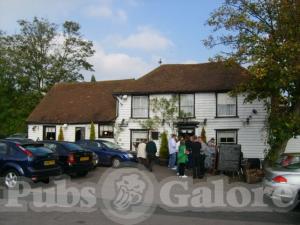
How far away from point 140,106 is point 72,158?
12.1 meters

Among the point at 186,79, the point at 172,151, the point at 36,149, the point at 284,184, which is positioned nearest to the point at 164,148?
the point at 186,79

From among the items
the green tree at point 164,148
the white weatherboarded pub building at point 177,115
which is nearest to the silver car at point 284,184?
the white weatherboarded pub building at point 177,115

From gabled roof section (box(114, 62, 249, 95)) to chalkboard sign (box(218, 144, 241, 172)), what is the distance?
8.44 meters

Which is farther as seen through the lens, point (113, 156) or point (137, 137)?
point (137, 137)

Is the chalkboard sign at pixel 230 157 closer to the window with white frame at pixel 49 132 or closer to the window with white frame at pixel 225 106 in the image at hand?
the window with white frame at pixel 225 106

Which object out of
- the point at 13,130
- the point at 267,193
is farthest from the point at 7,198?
the point at 13,130

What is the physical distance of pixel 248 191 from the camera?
1639cm

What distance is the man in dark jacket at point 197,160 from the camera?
1950 cm

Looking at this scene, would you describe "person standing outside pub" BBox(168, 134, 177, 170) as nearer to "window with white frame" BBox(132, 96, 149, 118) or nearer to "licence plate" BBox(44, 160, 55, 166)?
"window with white frame" BBox(132, 96, 149, 118)

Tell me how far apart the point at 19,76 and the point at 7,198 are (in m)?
37.5

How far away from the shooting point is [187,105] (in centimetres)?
2947

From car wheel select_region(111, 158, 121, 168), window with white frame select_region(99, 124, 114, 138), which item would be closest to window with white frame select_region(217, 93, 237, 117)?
window with white frame select_region(99, 124, 114, 138)

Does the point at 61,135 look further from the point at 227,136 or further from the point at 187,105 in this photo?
the point at 227,136

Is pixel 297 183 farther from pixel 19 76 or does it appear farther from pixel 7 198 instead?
pixel 19 76
